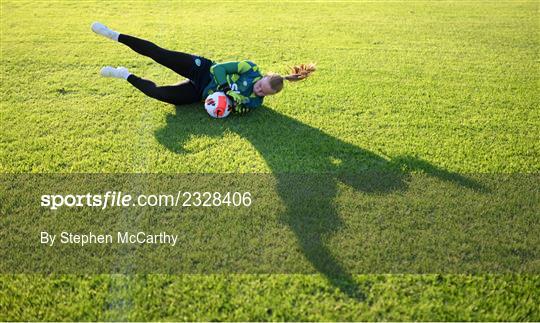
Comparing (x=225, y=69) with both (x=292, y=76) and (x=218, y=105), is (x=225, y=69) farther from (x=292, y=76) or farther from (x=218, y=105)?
(x=292, y=76)

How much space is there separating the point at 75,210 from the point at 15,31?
20.7ft

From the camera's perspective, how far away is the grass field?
3.27 metres

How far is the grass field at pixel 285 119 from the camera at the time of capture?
3.27 meters

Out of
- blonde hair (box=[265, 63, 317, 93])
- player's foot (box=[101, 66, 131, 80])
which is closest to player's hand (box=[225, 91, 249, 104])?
blonde hair (box=[265, 63, 317, 93])

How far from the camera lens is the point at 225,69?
5656 millimetres

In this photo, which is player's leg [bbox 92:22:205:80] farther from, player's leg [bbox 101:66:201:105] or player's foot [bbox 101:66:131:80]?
player's foot [bbox 101:66:131:80]

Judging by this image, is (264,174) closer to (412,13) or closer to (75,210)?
(75,210)

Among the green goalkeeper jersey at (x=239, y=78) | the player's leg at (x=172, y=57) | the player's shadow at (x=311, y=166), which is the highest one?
the player's leg at (x=172, y=57)

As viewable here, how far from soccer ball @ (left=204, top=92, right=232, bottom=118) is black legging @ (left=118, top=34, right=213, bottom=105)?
1.27 ft

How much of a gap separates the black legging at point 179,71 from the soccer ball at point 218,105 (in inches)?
15.2

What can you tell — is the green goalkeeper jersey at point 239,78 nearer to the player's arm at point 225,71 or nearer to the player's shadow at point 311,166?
the player's arm at point 225,71

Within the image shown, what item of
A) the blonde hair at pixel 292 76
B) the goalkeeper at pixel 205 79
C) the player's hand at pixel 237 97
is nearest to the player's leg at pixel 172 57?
the goalkeeper at pixel 205 79

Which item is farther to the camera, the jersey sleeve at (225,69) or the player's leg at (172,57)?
the player's leg at (172,57)

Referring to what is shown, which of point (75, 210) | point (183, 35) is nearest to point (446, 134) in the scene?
point (75, 210)
